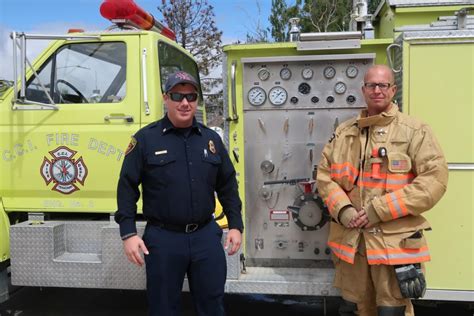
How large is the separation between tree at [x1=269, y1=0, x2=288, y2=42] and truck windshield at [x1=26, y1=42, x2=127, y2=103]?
757cm

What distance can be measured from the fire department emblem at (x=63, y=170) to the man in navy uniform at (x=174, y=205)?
1.07 metres

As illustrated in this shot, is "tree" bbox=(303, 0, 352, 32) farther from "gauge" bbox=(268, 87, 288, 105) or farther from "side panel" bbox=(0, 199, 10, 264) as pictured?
"side panel" bbox=(0, 199, 10, 264)

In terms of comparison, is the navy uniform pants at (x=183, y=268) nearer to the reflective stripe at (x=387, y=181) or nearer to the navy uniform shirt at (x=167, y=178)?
the navy uniform shirt at (x=167, y=178)

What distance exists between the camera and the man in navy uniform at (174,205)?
254 cm

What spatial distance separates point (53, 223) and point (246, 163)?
5.01 ft

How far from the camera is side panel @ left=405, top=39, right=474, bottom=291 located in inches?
120

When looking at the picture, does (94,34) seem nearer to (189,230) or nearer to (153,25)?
(153,25)

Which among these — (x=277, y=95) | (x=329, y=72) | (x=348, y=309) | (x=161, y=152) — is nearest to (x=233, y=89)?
(x=277, y=95)

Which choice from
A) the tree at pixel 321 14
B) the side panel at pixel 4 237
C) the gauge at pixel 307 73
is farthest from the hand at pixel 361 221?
the tree at pixel 321 14

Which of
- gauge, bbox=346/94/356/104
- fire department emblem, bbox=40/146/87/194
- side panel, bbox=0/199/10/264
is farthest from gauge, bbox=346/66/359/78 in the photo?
side panel, bbox=0/199/10/264

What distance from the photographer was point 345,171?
112 inches

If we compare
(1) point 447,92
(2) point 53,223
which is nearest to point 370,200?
(1) point 447,92

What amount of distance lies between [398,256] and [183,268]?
4.00ft

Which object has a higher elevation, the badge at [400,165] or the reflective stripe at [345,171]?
the badge at [400,165]
